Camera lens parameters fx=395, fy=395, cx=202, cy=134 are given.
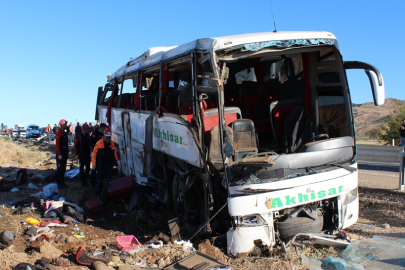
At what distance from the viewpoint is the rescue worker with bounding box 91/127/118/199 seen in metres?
9.20

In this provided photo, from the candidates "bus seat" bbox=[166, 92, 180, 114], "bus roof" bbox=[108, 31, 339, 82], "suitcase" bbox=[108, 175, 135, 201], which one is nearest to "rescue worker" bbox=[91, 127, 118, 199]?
"suitcase" bbox=[108, 175, 135, 201]

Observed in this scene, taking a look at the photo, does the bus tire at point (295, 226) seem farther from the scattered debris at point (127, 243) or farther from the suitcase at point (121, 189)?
the suitcase at point (121, 189)

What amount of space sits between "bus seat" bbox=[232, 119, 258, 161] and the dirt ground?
1251 millimetres

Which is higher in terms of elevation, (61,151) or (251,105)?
(251,105)

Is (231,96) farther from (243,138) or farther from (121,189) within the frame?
(121,189)

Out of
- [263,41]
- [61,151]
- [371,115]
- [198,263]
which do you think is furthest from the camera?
[371,115]

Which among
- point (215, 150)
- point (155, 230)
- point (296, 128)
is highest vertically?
point (296, 128)

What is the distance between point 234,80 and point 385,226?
4066mm

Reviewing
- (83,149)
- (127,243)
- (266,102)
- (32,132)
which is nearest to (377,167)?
(266,102)

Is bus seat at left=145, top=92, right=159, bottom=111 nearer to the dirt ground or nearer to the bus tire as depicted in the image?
the dirt ground

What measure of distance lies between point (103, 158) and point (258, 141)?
438 cm

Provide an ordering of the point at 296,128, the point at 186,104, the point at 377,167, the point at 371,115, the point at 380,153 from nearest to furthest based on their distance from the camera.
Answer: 1. the point at 296,128
2. the point at 186,104
3. the point at 380,153
4. the point at 377,167
5. the point at 371,115

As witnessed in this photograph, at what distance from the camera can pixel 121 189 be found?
8344mm

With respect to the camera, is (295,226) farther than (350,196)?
No
